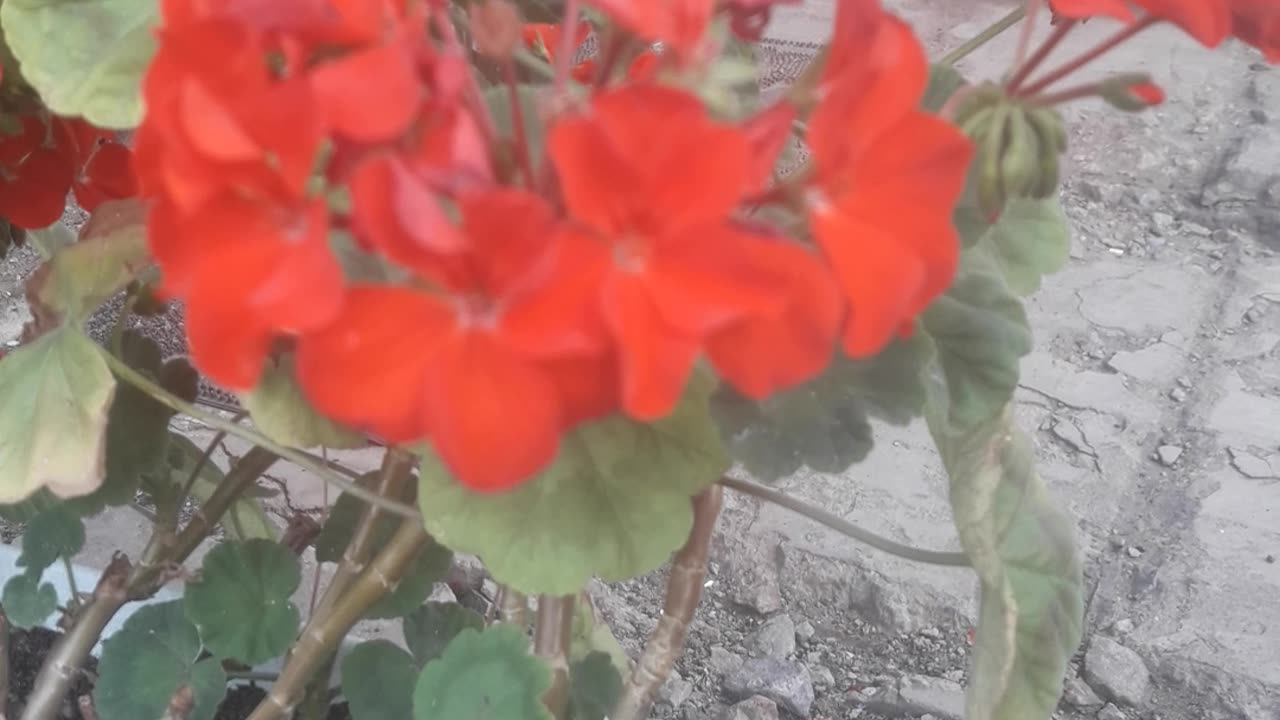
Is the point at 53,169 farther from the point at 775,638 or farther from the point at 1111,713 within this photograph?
the point at 1111,713

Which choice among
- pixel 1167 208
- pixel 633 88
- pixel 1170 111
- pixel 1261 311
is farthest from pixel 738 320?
pixel 1170 111

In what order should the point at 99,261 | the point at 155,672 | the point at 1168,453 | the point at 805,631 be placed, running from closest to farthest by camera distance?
the point at 99,261 → the point at 155,672 → the point at 805,631 → the point at 1168,453

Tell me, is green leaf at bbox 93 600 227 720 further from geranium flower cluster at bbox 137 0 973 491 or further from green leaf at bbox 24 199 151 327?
geranium flower cluster at bbox 137 0 973 491

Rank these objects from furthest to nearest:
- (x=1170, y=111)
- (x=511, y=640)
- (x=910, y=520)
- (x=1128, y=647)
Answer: (x=1170, y=111), (x=910, y=520), (x=1128, y=647), (x=511, y=640)

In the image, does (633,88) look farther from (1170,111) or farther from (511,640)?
(1170,111)

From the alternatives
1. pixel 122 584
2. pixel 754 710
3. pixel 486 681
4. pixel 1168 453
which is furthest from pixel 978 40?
pixel 1168 453

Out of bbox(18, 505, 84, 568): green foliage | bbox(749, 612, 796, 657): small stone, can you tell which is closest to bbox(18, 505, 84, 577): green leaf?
bbox(18, 505, 84, 568): green foliage

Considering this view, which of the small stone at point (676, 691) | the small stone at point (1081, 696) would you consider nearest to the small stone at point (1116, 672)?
the small stone at point (1081, 696)
